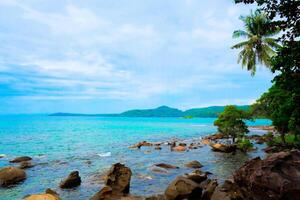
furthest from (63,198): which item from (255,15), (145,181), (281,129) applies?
(255,15)

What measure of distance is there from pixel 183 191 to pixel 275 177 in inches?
242

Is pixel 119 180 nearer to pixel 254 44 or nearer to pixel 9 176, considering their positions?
pixel 9 176

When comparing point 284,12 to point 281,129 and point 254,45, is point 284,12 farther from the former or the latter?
point 254,45

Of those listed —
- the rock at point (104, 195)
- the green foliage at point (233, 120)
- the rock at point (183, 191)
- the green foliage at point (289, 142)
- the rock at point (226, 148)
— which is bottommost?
the rock at point (104, 195)

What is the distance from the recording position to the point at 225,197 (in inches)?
517

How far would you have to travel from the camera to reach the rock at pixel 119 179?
63.0ft

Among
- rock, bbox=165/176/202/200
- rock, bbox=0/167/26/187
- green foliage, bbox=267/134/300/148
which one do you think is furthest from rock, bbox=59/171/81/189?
green foliage, bbox=267/134/300/148

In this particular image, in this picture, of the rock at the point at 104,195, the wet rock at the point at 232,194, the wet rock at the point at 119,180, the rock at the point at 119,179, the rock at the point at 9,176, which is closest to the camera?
the wet rock at the point at 232,194

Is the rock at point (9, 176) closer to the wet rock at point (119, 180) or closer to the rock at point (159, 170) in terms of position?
the wet rock at point (119, 180)

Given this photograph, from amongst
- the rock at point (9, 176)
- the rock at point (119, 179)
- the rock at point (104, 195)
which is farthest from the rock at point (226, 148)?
the rock at point (104, 195)

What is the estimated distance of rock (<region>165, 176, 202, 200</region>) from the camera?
15.4 meters

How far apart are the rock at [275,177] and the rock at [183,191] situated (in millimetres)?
4491

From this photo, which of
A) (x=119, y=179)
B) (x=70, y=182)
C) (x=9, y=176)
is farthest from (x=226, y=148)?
(x=9, y=176)

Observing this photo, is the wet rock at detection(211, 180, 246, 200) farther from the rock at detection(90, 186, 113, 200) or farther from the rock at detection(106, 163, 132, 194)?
the rock at detection(106, 163, 132, 194)
